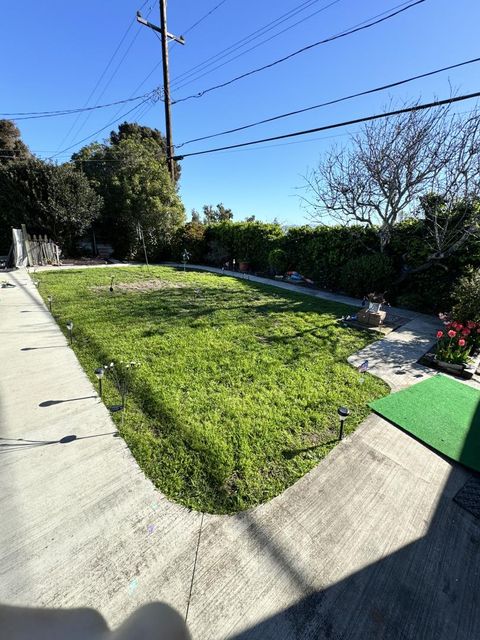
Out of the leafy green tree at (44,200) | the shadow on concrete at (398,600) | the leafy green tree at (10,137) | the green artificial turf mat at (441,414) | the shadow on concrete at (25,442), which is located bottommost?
the shadow on concrete at (398,600)

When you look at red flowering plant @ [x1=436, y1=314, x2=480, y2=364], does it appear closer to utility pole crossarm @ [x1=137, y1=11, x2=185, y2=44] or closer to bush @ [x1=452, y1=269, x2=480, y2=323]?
bush @ [x1=452, y1=269, x2=480, y2=323]

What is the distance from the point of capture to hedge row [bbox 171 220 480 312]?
7621 mm

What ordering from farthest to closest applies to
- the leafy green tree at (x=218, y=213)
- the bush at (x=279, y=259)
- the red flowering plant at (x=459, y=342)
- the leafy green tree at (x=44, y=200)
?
the leafy green tree at (x=218, y=213) < the leafy green tree at (x=44, y=200) < the bush at (x=279, y=259) < the red flowering plant at (x=459, y=342)

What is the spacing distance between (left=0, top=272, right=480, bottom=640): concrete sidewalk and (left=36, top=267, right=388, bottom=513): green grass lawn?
0.22 metres

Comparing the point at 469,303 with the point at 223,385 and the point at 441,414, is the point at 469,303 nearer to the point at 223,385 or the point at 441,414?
the point at 441,414

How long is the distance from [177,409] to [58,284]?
7693mm

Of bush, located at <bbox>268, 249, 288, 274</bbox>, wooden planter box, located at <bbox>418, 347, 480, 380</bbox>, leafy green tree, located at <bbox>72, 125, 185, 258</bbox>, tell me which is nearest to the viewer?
wooden planter box, located at <bbox>418, 347, 480, 380</bbox>

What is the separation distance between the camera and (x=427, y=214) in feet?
25.7

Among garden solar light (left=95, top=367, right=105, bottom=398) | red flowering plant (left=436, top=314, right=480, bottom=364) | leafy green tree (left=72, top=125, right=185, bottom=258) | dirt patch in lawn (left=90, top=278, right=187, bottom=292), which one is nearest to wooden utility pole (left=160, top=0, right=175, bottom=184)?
leafy green tree (left=72, top=125, right=185, bottom=258)

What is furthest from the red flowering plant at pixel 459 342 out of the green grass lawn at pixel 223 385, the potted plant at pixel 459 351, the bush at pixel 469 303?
the green grass lawn at pixel 223 385

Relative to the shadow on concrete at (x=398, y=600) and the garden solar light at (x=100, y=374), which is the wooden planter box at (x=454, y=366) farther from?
the garden solar light at (x=100, y=374)

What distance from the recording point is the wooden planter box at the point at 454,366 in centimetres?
425

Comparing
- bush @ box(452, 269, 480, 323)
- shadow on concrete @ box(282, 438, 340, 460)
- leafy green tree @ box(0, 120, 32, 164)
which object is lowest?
shadow on concrete @ box(282, 438, 340, 460)

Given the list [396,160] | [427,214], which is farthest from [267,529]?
[396,160]
